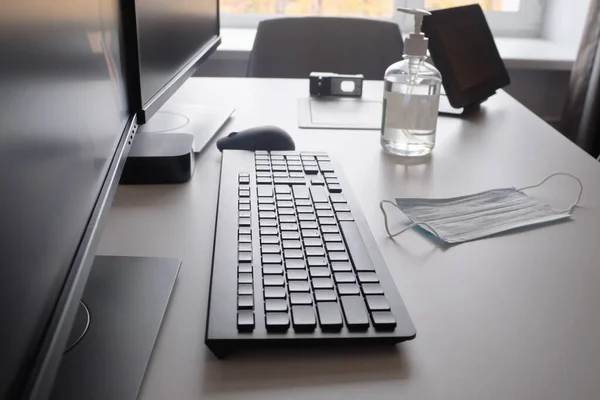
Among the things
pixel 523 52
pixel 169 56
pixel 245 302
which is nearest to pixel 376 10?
pixel 523 52

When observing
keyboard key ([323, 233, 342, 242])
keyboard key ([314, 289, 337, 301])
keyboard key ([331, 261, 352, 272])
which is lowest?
keyboard key ([323, 233, 342, 242])

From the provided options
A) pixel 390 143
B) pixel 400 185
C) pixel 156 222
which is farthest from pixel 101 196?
pixel 390 143

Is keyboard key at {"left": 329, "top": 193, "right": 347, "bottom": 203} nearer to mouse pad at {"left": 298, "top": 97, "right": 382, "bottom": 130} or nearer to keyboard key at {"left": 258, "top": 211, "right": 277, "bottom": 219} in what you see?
keyboard key at {"left": 258, "top": 211, "right": 277, "bottom": 219}

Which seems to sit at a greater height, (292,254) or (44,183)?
(44,183)

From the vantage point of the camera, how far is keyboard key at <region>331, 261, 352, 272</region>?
59 centimetres

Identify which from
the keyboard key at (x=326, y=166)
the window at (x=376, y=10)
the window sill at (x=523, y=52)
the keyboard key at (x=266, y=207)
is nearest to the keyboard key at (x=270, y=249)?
the keyboard key at (x=266, y=207)

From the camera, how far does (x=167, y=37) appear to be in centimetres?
96

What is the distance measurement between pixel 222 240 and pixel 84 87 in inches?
8.8

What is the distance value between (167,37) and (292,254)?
0.50 m

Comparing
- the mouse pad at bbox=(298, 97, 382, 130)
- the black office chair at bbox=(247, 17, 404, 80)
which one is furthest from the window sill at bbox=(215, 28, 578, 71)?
the mouse pad at bbox=(298, 97, 382, 130)

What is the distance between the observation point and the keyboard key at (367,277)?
574mm

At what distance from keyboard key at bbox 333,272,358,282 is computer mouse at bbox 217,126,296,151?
1.37 feet

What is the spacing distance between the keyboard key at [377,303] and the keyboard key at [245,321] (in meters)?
0.10

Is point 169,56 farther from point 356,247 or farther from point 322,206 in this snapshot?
point 356,247
